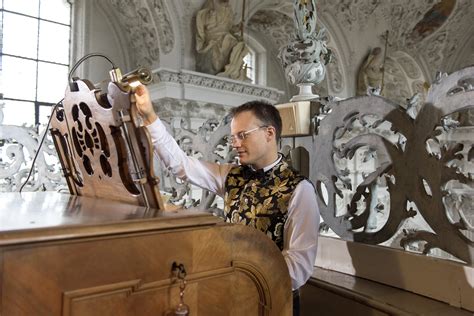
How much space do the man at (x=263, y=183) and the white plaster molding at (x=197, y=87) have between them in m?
6.09

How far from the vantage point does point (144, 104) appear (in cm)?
160

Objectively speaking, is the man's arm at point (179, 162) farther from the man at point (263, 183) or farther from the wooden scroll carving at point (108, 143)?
the wooden scroll carving at point (108, 143)

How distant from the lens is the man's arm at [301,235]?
152 cm

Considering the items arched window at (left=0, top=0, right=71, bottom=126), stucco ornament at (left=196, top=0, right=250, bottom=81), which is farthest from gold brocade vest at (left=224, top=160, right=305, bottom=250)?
arched window at (left=0, top=0, right=71, bottom=126)

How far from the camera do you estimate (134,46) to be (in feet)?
28.9

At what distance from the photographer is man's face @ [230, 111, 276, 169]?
179 cm

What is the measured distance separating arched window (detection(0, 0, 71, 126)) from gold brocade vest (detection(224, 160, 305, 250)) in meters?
6.97

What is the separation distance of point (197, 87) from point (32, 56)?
3.22 m

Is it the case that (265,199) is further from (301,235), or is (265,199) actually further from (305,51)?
(305,51)

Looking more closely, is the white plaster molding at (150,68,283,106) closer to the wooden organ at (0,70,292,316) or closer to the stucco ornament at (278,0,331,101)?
the stucco ornament at (278,0,331,101)

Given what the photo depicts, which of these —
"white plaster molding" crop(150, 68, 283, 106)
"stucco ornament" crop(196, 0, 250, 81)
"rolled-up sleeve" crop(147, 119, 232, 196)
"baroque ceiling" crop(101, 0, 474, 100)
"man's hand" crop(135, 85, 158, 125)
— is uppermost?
"baroque ceiling" crop(101, 0, 474, 100)

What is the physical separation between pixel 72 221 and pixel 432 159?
162 centimetres

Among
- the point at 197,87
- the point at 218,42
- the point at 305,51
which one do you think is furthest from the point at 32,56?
the point at 305,51

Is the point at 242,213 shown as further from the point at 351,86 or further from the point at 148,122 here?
the point at 351,86
